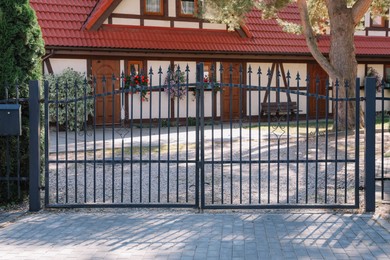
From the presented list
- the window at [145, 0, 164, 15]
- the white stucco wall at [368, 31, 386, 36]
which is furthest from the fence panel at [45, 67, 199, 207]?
the white stucco wall at [368, 31, 386, 36]

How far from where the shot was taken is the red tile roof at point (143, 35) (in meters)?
19.9

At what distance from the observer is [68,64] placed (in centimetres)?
2016

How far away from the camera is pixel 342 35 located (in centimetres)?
1775

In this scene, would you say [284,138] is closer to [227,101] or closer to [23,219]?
[227,101]

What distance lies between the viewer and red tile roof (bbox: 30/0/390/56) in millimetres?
19922

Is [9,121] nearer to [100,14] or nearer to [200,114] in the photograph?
[200,114]

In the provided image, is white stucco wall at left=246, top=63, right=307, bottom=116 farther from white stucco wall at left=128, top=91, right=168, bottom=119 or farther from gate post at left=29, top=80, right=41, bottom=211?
gate post at left=29, top=80, right=41, bottom=211

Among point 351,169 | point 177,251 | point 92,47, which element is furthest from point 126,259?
point 92,47

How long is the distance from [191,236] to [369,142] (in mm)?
2655

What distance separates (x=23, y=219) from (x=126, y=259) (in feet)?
7.22

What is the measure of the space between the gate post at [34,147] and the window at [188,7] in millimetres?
14848

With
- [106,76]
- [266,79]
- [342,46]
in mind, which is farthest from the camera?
[266,79]

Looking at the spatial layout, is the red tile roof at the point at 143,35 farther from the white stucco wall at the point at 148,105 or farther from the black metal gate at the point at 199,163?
the white stucco wall at the point at 148,105

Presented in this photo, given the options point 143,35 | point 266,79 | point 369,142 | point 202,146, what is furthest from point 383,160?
point 266,79
